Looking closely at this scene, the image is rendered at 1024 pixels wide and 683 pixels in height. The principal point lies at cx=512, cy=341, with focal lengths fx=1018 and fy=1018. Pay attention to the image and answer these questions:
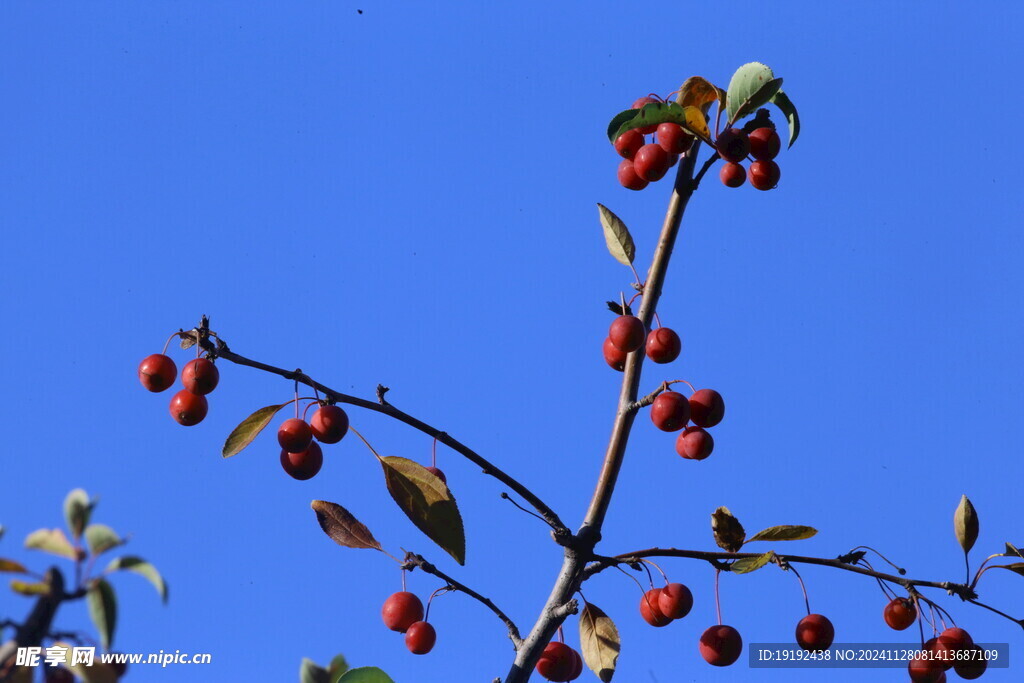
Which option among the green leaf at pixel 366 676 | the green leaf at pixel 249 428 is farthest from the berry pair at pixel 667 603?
the green leaf at pixel 249 428

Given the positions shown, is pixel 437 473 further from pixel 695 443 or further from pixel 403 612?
pixel 695 443

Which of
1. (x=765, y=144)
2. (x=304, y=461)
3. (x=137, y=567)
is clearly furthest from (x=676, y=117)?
(x=137, y=567)

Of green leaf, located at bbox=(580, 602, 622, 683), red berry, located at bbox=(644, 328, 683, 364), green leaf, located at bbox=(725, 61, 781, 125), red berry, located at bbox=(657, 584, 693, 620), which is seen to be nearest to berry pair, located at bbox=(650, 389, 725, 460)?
red berry, located at bbox=(644, 328, 683, 364)

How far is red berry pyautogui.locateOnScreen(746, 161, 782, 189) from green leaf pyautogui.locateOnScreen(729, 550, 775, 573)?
3.65 feet

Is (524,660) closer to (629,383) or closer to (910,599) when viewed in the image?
(629,383)

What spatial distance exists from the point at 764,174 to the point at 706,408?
2.28ft

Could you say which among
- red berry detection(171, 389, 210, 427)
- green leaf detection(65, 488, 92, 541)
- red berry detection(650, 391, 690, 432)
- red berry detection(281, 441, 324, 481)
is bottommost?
green leaf detection(65, 488, 92, 541)

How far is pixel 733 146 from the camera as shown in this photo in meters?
2.62

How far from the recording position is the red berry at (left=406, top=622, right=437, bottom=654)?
298 cm

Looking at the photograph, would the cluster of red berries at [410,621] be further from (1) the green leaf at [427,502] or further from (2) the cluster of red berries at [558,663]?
(1) the green leaf at [427,502]

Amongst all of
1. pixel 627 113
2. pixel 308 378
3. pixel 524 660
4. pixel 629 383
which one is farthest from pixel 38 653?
pixel 627 113

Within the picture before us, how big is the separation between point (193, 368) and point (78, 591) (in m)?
1.23

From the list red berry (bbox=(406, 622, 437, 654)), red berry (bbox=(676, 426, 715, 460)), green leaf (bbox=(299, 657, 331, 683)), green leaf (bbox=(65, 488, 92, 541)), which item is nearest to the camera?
green leaf (bbox=(65, 488, 92, 541))

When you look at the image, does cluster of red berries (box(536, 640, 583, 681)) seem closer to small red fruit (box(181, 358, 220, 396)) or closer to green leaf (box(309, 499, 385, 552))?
green leaf (box(309, 499, 385, 552))
